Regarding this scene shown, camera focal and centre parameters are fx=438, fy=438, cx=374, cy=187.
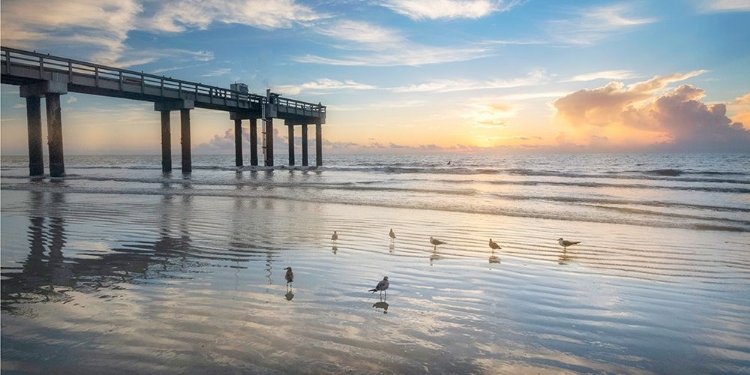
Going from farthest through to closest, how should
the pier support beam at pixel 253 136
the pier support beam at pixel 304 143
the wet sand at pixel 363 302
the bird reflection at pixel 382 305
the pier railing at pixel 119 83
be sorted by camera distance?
the pier support beam at pixel 304 143 < the pier support beam at pixel 253 136 < the pier railing at pixel 119 83 < the bird reflection at pixel 382 305 < the wet sand at pixel 363 302

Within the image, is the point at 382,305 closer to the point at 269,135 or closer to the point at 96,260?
the point at 96,260

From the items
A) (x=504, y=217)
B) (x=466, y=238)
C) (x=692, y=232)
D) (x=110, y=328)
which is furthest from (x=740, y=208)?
(x=110, y=328)

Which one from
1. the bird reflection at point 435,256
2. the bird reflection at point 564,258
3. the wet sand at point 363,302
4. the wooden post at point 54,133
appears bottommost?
the bird reflection at point 564,258

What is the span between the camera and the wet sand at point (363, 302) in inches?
149

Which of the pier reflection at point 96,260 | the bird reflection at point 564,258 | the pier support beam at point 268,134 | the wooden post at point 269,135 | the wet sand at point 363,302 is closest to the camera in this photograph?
the wet sand at point 363,302

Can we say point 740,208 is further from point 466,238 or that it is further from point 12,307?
point 12,307

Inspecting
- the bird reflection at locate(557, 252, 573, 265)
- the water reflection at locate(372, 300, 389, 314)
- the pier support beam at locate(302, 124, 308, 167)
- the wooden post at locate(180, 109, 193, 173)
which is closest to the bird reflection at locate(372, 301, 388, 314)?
the water reflection at locate(372, 300, 389, 314)

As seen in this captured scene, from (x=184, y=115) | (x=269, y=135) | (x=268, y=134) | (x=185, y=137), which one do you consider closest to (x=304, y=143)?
(x=269, y=135)

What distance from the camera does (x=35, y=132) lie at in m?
27.2

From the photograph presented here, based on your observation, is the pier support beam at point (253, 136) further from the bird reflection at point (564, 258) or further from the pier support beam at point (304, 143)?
the bird reflection at point (564, 258)

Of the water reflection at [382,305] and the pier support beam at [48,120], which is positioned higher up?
the pier support beam at [48,120]

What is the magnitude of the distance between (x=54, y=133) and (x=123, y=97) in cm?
558

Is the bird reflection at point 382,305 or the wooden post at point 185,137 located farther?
the wooden post at point 185,137

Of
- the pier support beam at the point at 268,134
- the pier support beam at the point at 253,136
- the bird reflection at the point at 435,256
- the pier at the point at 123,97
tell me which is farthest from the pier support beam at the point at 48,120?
the bird reflection at the point at 435,256
